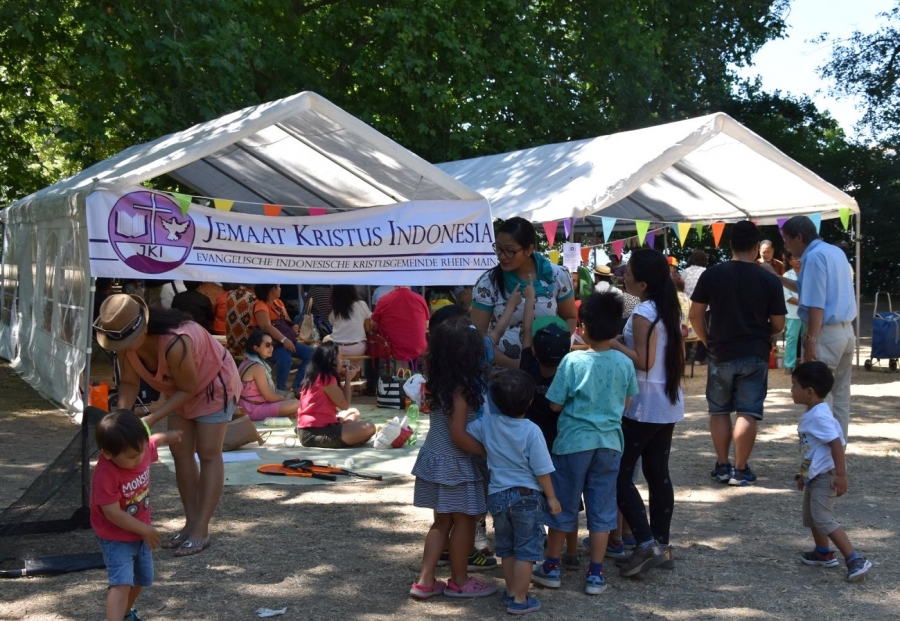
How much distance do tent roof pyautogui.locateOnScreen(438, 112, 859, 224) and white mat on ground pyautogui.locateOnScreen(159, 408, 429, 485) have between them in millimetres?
3927

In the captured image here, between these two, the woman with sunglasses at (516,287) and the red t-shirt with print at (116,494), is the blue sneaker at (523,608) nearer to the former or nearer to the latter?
the woman with sunglasses at (516,287)

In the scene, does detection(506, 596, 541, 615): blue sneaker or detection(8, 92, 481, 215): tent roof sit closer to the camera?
detection(506, 596, 541, 615): blue sneaker

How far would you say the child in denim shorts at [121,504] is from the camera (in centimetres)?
385

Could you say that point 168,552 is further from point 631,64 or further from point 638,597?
point 631,64

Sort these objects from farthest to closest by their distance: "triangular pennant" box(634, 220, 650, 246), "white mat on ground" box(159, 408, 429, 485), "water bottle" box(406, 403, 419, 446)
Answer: "triangular pennant" box(634, 220, 650, 246) → "water bottle" box(406, 403, 419, 446) → "white mat on ground" box(159, 408, 429, 485)

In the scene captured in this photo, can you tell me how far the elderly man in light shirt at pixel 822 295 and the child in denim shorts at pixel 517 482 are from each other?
9.43 feet

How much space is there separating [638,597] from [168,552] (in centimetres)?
248

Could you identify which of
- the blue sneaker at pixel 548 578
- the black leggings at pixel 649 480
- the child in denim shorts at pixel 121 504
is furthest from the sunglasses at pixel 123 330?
the black leggings at pixel 649 480

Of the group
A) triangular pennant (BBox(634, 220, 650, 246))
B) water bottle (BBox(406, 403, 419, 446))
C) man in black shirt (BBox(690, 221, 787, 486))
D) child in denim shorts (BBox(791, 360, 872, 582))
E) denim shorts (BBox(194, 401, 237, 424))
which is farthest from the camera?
triangular pennant (BBox(634, 220, 650, 246))

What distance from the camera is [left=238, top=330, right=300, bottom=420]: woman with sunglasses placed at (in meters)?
9.00

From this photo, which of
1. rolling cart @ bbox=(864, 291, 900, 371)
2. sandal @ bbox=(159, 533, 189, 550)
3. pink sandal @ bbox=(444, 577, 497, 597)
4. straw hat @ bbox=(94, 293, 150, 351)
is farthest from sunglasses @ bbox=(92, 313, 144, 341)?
rolling cart @ bbox=(864, 291, 900, 371)

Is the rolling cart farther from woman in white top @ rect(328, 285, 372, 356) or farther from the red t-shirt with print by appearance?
the red t-shirt with print

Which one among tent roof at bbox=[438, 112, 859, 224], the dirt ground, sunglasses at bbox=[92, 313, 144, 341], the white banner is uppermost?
tent roof at bbox=[438, 112, 859, 224]

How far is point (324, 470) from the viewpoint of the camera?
721 cm
